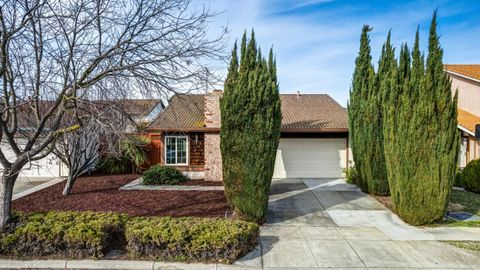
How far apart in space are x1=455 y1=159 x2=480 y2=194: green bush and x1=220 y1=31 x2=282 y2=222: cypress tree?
903 centimetres

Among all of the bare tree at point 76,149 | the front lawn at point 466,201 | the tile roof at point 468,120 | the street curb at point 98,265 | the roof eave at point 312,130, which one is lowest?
the front lawn at point 466,201

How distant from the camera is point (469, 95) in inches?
618

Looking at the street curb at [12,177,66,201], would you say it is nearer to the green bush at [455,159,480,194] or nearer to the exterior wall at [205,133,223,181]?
the exterior wall at [205,133,223,181]

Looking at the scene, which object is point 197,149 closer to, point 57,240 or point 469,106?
point 57,240

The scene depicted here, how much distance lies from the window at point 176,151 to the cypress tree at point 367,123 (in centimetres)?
709

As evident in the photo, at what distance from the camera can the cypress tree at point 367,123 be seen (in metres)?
9.70

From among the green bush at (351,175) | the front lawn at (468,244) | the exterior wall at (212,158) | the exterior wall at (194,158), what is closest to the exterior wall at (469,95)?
the green bush at (351,175)

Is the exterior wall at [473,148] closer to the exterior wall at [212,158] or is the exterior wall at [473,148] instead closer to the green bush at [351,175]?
the green bush at [351,175]

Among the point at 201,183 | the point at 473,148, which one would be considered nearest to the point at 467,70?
the point at 473,148

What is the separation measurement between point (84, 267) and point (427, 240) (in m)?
6.57

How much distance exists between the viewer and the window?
12680 millimetres

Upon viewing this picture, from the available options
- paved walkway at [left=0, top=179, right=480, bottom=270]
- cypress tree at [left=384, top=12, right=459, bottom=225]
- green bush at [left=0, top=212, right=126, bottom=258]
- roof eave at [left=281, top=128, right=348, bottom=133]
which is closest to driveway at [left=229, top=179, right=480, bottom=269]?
paved walkway at [left=0, top=179, right=480, bottom=270]

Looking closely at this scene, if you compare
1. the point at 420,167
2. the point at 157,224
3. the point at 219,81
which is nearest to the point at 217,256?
the point at 157,224

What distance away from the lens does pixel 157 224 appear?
5.12 m
